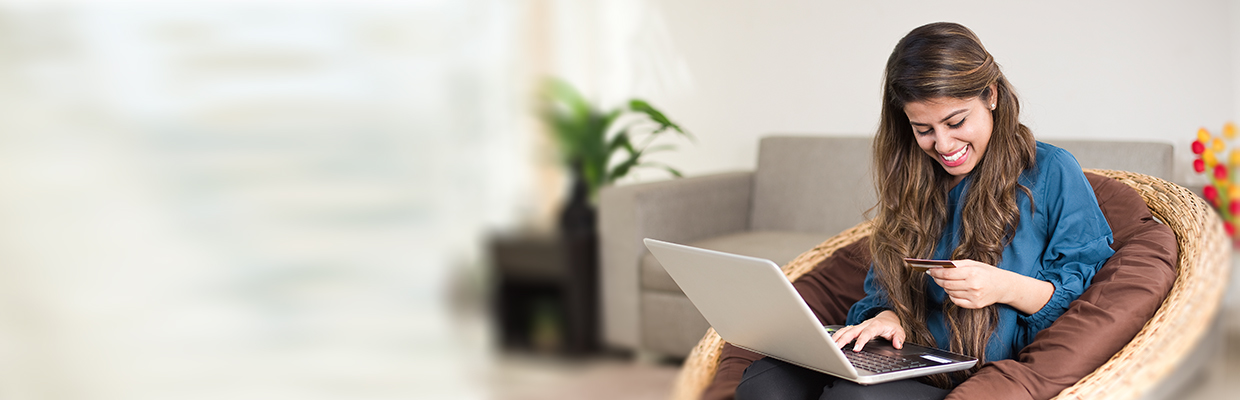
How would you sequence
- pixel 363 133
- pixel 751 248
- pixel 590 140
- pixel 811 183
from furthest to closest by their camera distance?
pixel 363 133, pixel 590 140, pixel 811 183, pixel 751 248

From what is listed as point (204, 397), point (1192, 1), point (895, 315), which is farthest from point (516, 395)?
point (1192, 1)

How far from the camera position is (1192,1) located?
1779mm

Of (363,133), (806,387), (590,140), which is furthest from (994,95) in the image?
(363,133)

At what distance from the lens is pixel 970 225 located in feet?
3.22

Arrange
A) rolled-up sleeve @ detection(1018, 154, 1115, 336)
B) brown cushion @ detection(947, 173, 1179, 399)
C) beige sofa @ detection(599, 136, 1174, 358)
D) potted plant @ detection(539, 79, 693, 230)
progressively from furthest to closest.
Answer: potted plant @ detection(539, 79, 693, 230)
beige sofa @ detection(599, 136, 1174, 358)
rolled-up sleeve @ detection(1018, 154, 1115, 336)
brown cushion @ detection(947, 173, 1179, 399)

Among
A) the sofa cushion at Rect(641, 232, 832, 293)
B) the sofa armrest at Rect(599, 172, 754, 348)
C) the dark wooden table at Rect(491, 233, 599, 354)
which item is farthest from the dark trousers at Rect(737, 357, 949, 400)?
the dark wooden table at Rect(491, 233, 599, 354)

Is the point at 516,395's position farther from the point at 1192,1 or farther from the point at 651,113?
the point at 1192,1

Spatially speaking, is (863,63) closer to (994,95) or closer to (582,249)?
(582,249)

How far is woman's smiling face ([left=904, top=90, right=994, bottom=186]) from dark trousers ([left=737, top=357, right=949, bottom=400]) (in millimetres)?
278

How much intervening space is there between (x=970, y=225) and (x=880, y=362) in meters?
0.23

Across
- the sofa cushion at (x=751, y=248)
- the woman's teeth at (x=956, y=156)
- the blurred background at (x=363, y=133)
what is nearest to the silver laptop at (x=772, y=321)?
the woman's teeth at (x=956, y=156)

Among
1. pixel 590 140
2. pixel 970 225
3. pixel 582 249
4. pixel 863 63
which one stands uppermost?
pixel 863 63

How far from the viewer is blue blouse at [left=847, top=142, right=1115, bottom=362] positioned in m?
0.95

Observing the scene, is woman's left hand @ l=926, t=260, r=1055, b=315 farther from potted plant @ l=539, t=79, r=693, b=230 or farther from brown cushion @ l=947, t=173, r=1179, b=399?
potted plant @ l=539, t=79, r=693, b=230
